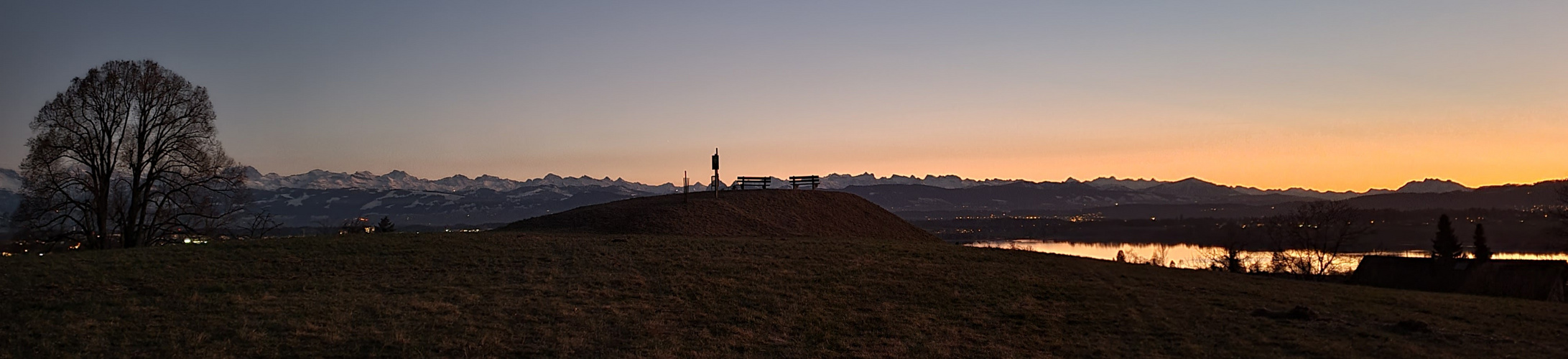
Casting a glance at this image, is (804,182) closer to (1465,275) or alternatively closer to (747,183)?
(747,183)

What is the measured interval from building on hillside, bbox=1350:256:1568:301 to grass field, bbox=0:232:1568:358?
24.7 meters

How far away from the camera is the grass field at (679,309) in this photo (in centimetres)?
1586

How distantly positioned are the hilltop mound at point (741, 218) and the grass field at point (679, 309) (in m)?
11.9

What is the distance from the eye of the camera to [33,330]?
15.3 m

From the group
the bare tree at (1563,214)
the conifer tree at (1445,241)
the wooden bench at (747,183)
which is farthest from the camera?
the conifer tree at (1445,241)

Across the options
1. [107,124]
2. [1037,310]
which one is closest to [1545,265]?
[1037,310]

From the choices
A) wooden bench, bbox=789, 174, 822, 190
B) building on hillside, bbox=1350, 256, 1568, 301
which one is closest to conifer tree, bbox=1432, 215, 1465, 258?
building on hillside, bbox=1350, 256, 1568, 301

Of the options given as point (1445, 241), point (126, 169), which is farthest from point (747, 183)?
point (1445, 241)

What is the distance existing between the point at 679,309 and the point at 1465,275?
2292 inches

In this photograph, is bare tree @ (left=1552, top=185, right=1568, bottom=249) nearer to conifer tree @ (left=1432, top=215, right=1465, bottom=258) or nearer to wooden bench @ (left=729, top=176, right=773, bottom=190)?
conifer tree @ (left=1432, top=215, right=1465, bottom=258)

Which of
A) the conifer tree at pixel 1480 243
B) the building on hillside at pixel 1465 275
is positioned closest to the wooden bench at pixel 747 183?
the building on hillside at pixel 1465 275

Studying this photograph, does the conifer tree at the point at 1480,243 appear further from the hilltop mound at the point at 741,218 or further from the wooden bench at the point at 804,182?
the wooden bench at the point at 804,182

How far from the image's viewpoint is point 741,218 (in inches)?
1827

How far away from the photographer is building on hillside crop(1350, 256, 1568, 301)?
146 ft
